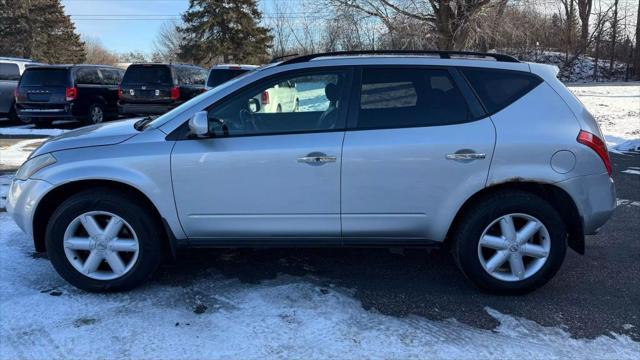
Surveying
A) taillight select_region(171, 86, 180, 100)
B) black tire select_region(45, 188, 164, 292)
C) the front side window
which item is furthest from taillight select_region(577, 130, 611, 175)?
taillight select_region(171, 86, 180, 100)

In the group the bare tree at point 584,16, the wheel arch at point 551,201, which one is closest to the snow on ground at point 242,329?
the wheel arch at point 551,201

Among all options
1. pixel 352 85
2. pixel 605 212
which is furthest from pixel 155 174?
pixel 605 212

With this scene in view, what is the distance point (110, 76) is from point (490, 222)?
538 inches

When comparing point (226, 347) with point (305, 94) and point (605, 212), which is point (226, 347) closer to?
point (305, 94)

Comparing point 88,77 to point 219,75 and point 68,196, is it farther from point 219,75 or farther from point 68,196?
point 68,196

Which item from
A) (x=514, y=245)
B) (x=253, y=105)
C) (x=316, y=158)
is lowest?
(x=514, y=245)

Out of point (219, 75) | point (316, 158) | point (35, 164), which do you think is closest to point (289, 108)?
point (316, 158)

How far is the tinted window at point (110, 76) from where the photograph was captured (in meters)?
14.5

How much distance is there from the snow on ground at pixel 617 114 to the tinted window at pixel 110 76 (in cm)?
1263

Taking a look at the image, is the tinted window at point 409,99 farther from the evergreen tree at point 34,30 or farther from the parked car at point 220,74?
the evergreen tree at point 34,30

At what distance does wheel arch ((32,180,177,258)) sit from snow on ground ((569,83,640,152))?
9.63m

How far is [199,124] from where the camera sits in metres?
3.44

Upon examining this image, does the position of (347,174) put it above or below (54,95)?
below

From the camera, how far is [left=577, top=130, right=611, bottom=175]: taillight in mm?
3576
